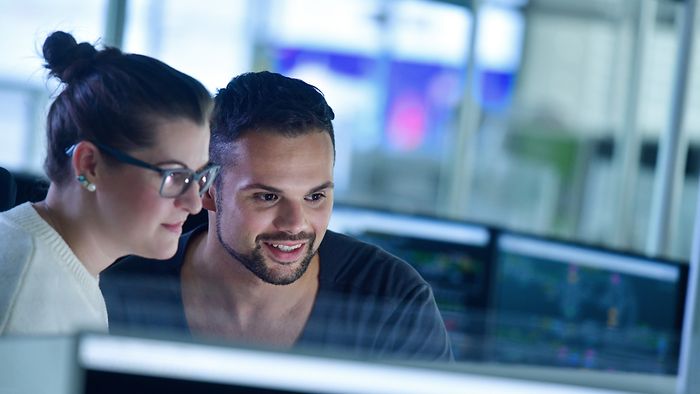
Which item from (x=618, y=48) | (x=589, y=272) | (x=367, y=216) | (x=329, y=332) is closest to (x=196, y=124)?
A: (x=329, y=332)

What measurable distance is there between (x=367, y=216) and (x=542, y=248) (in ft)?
1.26

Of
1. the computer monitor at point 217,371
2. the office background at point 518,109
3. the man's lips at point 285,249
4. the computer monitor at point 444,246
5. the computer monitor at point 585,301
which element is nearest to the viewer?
the computer monitor at point 217,371

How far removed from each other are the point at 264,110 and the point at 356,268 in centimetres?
17

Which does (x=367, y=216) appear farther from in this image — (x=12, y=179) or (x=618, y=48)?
(x=618, y=48)

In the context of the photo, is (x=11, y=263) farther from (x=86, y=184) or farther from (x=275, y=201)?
(x=275, y=201)

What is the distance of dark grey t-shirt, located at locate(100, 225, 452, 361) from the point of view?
0.76m

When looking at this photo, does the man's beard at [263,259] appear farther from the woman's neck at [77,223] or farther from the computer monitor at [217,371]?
the computer monitor at [217,371]

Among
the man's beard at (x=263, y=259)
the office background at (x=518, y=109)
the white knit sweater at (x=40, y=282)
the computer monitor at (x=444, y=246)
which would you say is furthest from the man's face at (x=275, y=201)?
the office background at (x=518, y=109)

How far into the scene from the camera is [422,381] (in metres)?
0.54

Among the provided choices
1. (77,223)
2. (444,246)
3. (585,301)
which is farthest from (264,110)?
(585,301)

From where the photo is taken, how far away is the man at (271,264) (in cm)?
77

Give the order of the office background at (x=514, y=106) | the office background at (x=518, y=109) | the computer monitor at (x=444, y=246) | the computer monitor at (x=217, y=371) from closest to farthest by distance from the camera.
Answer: the computer monitor at (x=217, y=371)
the computer monitor at (x=444, y=246)
the office background at (x=514, y=106)
the office background at (x=518, y=109)

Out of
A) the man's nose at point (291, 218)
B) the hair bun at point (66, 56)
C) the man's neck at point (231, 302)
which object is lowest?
the man's neck at point (231, 302)

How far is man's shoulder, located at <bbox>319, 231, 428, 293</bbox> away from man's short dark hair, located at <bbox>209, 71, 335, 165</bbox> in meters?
0.09
